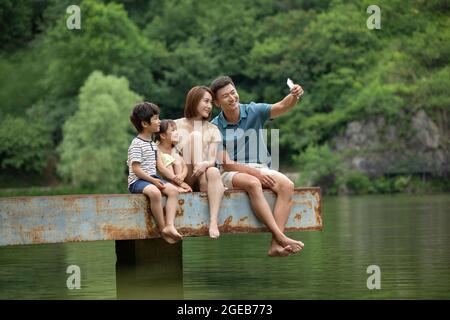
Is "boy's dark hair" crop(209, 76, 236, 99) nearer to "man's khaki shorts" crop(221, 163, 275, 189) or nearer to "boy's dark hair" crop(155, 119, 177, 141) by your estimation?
"boy's dark hair" crop(155, 119, 177, 141)

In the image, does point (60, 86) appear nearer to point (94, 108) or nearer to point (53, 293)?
point (94, 108)

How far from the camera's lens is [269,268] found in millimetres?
13133

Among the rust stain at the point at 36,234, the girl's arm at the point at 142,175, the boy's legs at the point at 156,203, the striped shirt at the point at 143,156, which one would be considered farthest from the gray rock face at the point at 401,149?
the rust stain at the point at 36,234

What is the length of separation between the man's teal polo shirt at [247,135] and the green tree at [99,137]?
4062 cm

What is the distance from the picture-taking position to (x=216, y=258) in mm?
15062

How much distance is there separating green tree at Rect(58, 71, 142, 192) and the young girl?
40.7 meters

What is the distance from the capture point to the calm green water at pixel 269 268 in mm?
10695

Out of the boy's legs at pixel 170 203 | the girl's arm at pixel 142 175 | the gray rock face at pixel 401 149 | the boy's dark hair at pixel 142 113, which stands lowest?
the boy's legs at pixel 170 203

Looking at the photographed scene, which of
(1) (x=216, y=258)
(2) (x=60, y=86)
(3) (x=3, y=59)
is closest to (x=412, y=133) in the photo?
(2) (x=60, y=86)

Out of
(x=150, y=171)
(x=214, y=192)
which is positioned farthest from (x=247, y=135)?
(x=150, y=171)

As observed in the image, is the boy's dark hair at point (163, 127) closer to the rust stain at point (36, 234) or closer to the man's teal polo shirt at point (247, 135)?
the man's teal polo shirt at point (247, 135)

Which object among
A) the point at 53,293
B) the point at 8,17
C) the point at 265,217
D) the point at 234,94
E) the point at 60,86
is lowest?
the point at 53,293

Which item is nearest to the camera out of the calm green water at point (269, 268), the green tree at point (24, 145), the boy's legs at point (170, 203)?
the boy's legs at point (170, 203)
